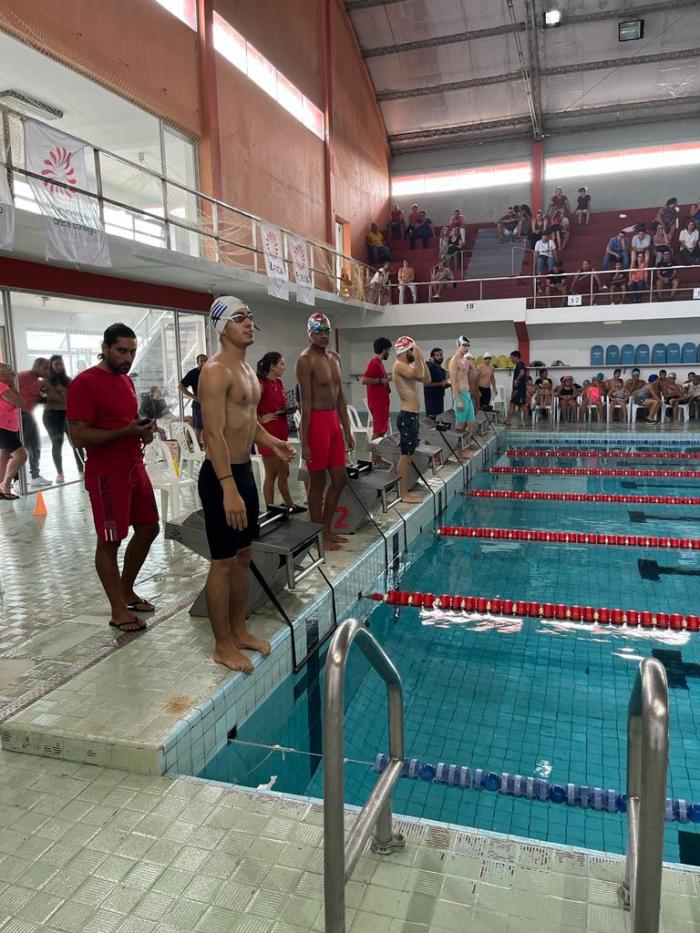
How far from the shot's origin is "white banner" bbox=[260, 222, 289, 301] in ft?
30.1

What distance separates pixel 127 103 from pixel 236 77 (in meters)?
3.43

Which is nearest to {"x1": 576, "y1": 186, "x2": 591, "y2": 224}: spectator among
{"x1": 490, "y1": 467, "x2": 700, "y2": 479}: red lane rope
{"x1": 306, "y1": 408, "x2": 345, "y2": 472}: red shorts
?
{"x1": 490, "y1": 467, "x2": 700, "y2": 479}: red lane rope

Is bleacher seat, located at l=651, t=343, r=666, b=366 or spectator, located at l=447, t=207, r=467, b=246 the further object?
spectator, located at l=447, t=207, r=467, b=246

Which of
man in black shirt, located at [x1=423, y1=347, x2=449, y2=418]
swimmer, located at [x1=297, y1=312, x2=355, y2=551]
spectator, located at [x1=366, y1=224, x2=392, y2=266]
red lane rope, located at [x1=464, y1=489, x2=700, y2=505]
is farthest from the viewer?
spectator, located at [x1=366, y1=224, x2=392, y2=266]

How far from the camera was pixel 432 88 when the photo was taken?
61.2 feet

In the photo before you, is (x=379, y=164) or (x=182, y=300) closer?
(x=182, y=300)

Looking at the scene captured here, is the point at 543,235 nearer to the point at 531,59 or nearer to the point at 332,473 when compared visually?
the point at 531,59

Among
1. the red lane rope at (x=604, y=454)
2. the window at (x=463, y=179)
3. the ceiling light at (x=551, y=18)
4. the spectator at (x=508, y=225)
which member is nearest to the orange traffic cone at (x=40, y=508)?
the red lane rope at (x=604, y=454)

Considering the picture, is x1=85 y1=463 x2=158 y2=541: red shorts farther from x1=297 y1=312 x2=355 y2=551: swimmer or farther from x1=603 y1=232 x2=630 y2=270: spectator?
x1=603 y1=232 x2=630 y2=270: spectator

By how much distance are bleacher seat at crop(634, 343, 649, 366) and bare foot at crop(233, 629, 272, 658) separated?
A: 50.7 ft

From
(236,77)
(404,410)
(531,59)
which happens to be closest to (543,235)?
(531,59)

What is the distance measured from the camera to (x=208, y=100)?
11641mm

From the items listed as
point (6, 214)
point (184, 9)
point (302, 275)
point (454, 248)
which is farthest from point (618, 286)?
point (6, 214)

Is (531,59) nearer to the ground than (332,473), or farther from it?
farther from it
